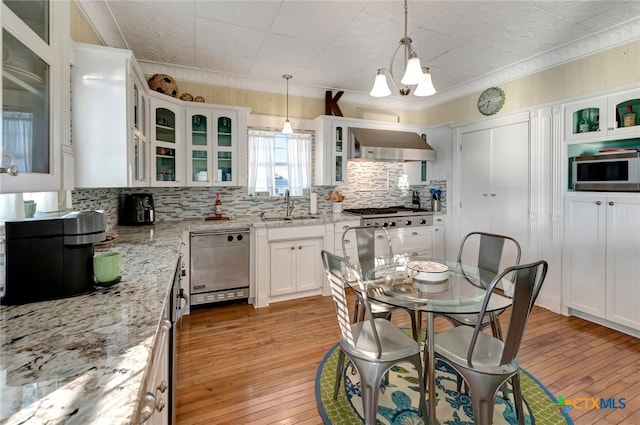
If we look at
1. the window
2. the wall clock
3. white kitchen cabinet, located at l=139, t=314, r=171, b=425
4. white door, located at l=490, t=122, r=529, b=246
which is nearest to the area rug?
white kitchen cabinet, located at l=139, t=314, r=171, b=425

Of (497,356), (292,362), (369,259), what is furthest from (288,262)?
(497,356)

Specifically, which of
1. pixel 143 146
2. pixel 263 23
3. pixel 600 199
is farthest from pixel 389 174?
pixel 143 146

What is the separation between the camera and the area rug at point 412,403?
1.77 metres

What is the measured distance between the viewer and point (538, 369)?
88.7 inches

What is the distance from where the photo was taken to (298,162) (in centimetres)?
421

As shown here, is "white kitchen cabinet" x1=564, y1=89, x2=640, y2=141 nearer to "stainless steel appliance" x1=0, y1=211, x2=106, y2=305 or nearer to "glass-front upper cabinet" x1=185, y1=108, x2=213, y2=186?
"glass-front upper cabinet" x1=185, y1=108, x2=213, y2=186

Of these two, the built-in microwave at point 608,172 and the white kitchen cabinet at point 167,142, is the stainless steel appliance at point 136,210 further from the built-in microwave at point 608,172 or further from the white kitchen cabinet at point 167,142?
the built-in microwave at point 608,172

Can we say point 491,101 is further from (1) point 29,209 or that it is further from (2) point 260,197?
(1) point 29,209

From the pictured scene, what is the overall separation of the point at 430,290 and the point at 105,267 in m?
1.69

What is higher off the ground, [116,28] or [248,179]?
[116,28]

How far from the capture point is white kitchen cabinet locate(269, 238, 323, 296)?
11.6 feet

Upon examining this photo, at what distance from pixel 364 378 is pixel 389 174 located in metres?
3.66

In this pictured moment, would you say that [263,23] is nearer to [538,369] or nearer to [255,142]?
[255,142]

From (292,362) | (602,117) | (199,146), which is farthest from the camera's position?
(199,146)
